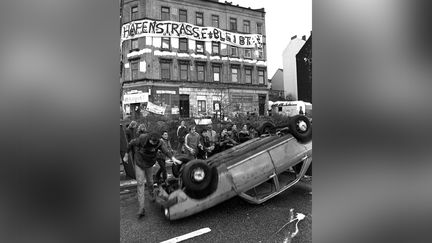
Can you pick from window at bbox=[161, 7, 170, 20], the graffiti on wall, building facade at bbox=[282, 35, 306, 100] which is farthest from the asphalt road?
window at bbox=[161, 7, 170, 20]

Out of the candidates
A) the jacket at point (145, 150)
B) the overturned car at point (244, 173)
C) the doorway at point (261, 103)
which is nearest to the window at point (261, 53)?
the doorway at point (261, 103)

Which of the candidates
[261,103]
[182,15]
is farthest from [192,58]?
[261,103]

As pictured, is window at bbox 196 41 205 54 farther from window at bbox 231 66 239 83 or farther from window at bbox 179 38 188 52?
window at bbox 231 66 239 83

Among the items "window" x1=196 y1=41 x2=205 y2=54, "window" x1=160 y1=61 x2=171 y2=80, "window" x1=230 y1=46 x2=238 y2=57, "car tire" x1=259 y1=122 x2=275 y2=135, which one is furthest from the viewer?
"car tire" x1=259 y1=122 x2=275 y2=135

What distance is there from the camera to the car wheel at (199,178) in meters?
1.99

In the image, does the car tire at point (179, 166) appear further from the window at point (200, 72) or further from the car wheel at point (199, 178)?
the window at point (200, 72)

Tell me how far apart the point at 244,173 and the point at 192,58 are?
1065 mm

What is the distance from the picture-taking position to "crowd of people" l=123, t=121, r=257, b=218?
190cm

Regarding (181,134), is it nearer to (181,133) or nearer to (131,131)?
(181,133)

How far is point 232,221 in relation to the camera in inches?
80.3
